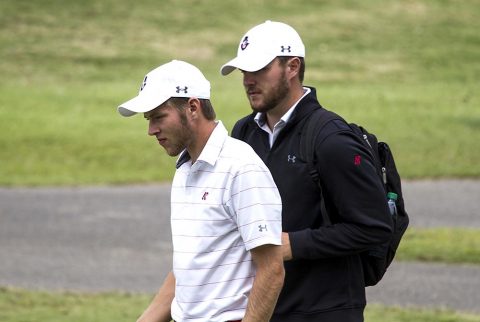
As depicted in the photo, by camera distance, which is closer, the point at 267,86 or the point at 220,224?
the point at 220,224

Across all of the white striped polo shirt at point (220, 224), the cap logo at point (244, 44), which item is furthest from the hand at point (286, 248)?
the cap logo at point (244, 44)

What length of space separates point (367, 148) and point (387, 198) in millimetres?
266

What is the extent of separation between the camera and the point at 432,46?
29188 mm

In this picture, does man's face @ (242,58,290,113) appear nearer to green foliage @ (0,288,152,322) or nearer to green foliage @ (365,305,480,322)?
green foliage @ (365,305,480,322)

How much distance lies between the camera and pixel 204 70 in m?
25.8

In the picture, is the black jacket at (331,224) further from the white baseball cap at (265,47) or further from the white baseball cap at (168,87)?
the white baseball cap at (168,87)

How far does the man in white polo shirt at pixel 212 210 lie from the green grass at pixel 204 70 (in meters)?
12.0

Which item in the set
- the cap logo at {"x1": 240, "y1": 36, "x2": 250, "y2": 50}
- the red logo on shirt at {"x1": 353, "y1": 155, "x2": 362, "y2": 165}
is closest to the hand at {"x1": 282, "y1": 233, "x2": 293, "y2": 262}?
→ the red logo on shirt at {"x1": 353, "y1": 155, "x2": 362, "y2": 165}

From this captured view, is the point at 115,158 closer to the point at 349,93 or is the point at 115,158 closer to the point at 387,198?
the point at 349,93

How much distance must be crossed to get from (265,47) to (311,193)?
1.94ft

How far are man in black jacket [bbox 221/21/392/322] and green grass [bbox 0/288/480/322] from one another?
427 centimetres

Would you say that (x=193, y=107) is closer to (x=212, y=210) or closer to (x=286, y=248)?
(x=212, y=210)

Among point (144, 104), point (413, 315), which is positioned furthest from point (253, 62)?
point (413, 315)

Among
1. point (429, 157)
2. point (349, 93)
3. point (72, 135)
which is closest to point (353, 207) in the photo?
point (429, 157)
